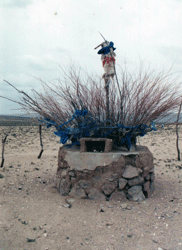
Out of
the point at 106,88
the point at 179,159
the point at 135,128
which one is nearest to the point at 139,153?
the point at 135,128

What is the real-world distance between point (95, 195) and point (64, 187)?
627mm

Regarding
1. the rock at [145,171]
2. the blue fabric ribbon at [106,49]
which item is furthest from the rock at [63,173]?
the blue fabric ribbon at [106,49]

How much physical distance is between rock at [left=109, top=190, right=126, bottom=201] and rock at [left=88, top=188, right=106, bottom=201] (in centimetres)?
15

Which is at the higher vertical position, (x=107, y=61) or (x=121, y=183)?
(x=107, y=61)

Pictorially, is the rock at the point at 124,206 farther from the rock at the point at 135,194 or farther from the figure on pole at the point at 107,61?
the figure on pole at the point at 107,61

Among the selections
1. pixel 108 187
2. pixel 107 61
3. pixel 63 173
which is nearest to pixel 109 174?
pixel 108 187

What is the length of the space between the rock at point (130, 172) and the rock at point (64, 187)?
1.06m

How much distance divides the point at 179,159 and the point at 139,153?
12.9 ft

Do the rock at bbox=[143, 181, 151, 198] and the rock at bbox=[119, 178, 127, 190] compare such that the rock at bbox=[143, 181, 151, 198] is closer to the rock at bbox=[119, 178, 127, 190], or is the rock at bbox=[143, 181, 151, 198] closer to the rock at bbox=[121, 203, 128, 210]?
the rock at bbox=[119, 178, 127, 190]

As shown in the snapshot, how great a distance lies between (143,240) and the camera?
2.89 metres

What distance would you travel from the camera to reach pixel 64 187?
4254mm

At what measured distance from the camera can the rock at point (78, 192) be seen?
405 cm

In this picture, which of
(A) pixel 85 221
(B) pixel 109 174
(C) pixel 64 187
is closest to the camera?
(A) pixel 85 221

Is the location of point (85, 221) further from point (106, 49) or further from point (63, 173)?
point (106, 49)
